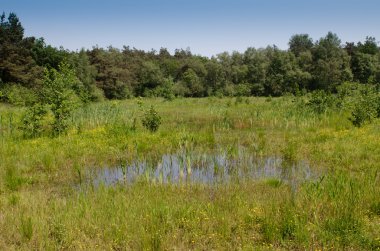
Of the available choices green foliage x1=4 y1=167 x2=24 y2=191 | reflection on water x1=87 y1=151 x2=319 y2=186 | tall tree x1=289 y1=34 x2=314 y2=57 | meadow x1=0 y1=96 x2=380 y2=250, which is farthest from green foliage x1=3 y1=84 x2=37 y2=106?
tall tree x1=289 y1=34 x2=314 y2=57

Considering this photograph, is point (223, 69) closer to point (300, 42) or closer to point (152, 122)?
point (300, 42)

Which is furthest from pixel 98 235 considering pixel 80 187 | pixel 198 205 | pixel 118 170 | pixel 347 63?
pixel 347 63

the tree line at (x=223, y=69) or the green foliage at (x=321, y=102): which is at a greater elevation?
the tree line at (x=223, y=69)

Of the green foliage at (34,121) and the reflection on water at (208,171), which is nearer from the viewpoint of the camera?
the reflection on water at (208,171)

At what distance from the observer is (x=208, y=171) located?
34.6 ft

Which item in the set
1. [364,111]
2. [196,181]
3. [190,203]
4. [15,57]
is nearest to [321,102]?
[364,111]

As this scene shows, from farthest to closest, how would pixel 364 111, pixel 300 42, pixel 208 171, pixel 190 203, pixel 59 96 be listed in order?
pixel 300 42 → pixel 364 111 → pixel 59 96 → pixel 208 171 → pixel 190 203

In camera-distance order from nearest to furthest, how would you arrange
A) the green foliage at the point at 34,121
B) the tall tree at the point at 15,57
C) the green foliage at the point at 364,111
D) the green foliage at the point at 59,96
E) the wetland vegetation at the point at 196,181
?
1. the wetland vegetation at the point at 196,181
2. the green foliage at the point at 34,121
3. the green foliage at the point at 59,96
4. the green foliage at the point at 364,111
5. the tall tree at the point at 15,57

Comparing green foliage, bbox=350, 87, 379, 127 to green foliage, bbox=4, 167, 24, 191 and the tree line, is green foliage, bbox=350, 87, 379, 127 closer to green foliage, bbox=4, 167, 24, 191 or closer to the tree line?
green foliage, bbox=4, 167, 24, 191

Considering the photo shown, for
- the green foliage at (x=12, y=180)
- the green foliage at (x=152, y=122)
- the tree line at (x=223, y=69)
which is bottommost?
the green foliage at (x=12, y=180)

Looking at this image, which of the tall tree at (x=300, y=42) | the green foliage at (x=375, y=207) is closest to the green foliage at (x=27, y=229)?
the green foliage at (x=375, y=207)

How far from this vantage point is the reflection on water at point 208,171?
368 inches

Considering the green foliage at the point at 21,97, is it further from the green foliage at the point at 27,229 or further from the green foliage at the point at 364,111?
the green foliage at the point at 364,111

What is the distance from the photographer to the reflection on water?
9.34 metres
